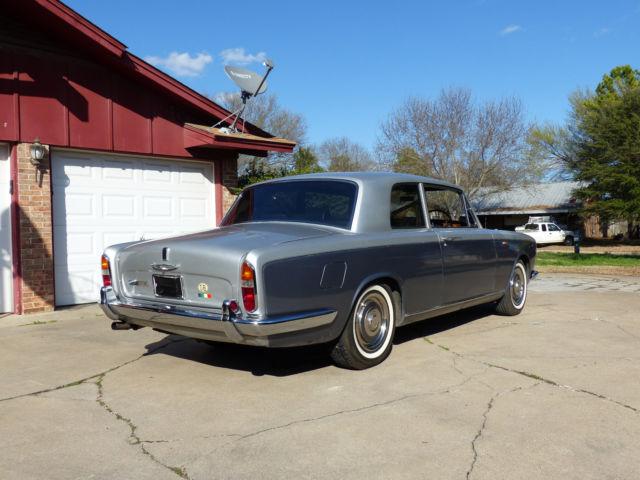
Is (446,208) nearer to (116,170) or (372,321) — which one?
(372,321)

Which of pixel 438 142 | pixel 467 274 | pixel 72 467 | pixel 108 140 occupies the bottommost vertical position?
pixel 72 467

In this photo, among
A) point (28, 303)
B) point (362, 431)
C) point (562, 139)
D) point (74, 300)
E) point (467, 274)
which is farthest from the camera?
point (562, 139)

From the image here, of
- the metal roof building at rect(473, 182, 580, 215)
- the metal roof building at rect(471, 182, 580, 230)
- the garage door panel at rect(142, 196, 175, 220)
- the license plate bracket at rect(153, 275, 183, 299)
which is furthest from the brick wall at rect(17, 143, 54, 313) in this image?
the metal roof building at rect(473, 182, 580, 215)

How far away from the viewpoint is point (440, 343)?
5809mm

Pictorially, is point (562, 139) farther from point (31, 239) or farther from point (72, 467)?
point (72, 467)

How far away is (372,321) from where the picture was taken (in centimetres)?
484

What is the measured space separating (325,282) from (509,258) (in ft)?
11.2

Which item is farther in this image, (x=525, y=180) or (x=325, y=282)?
(x=525, y=180)

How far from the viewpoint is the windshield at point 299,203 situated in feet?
16.3

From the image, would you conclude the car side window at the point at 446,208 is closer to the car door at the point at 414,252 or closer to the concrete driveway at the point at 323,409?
the car door at the point at 414,252

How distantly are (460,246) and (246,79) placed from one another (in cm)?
556

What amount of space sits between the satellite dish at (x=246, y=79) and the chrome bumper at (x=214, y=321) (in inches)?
234

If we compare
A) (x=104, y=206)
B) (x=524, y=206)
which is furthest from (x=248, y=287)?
(x=524, y=206)

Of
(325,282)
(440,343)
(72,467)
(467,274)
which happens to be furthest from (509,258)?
(72,467)
